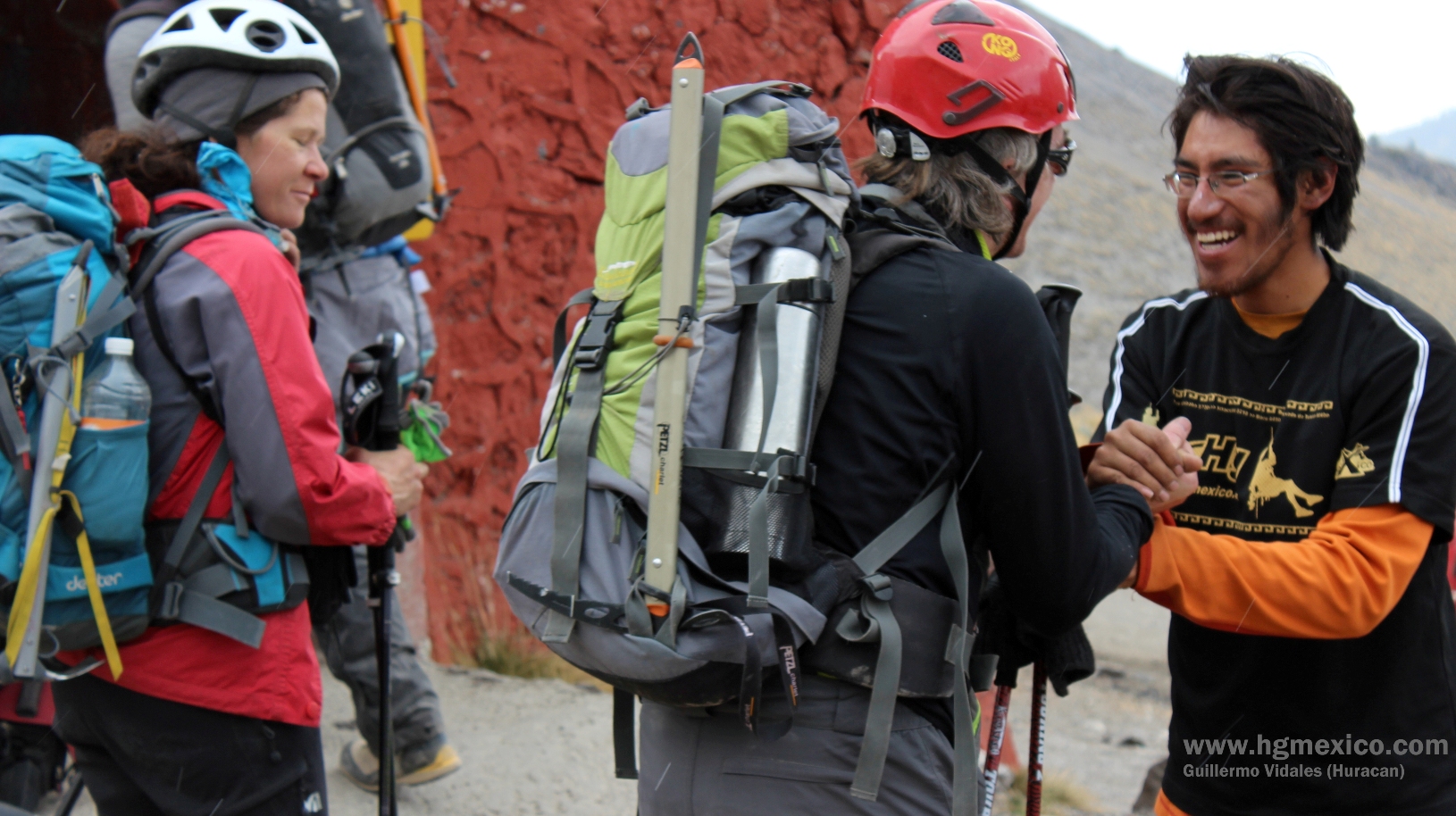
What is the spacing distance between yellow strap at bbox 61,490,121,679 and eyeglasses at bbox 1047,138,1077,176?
6.16 feet

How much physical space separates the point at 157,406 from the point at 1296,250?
7.50ft

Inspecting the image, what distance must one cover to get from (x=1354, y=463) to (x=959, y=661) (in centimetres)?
94

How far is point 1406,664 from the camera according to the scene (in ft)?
7.39

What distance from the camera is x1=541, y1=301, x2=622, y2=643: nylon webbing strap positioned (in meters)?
1.71

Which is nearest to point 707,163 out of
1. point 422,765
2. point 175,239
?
point 175,239

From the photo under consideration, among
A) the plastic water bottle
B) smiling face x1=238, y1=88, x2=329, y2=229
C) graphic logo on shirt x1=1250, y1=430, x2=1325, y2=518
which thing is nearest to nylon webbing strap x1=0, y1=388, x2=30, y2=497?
the plastic water bottle

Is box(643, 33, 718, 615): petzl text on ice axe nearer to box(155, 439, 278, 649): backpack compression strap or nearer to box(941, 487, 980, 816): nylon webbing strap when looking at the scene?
box(941, 487, 980, 816): nylon webbing strap

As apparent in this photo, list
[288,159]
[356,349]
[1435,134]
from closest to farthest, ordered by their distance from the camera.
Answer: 1. [288,159]
2. [356,349]
3. [1435,134]

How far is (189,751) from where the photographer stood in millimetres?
2271

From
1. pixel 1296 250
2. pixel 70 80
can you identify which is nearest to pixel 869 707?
pixel 1296 250

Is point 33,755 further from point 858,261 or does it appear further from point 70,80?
point 70,80

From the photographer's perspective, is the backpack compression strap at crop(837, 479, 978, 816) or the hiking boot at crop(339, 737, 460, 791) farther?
the hiking boot at crop(339, 737, 460, 791)

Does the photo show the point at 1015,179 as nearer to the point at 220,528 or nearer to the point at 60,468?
the point at 220,528

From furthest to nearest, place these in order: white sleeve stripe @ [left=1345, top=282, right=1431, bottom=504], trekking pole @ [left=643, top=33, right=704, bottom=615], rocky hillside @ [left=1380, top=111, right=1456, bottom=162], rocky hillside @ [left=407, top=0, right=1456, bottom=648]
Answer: rocky hillside @ [left=1380, top=111, right=1456, bottom=162], rocky hillside @ [left=407, top=0, right=1456, bottom=648], white sleeve stripe @ [left=1345, top=282, right=1431, bottom=504], trekking pole @ [left=643, top=33, right=704, bottom=615]
